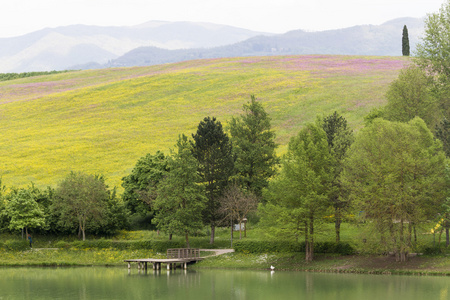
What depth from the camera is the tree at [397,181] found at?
53.2 metres

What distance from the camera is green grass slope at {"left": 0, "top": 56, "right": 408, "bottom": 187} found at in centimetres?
9675

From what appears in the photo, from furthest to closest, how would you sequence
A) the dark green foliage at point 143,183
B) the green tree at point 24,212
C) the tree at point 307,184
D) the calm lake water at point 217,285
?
the dark green foliage at point 143,183, the green tree at point 24,212, the tree at point 307,184, the calm lake water at point 217,285

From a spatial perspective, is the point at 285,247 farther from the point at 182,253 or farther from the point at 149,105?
the point at 149,105

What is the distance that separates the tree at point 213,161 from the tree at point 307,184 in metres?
8.08

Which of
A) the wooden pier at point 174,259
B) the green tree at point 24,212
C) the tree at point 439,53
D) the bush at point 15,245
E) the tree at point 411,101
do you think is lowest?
the wooden pier at point 174,259

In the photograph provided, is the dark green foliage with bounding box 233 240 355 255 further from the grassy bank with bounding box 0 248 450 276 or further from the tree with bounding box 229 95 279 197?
the tree with bounding box 229 95 279 197

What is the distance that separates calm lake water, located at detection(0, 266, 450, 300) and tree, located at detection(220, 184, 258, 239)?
8.62 m

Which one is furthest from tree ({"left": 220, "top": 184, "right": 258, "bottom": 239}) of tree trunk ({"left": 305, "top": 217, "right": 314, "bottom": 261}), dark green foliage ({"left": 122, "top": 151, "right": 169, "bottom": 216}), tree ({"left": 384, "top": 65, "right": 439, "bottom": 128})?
tree ({"left": 384, "top": 65, "right": 439, "bottom": 128})

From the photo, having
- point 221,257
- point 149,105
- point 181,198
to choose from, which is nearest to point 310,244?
point 221,257

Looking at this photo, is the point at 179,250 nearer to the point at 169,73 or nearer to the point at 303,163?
the point at 303,163

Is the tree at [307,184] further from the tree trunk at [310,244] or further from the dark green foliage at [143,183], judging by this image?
the dark green foliage at [143,183]

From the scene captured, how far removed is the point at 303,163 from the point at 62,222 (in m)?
31.0

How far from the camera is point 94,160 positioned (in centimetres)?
9506

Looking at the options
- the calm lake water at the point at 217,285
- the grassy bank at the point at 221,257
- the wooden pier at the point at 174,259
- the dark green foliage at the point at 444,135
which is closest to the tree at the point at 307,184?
the grassy bank at the point at 221,257
